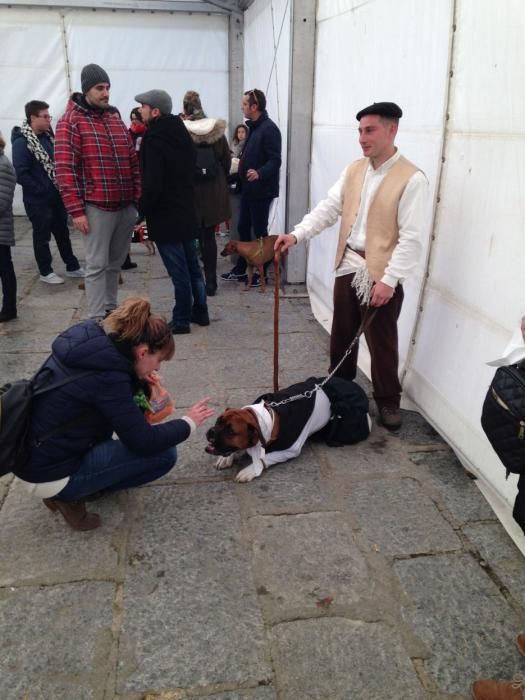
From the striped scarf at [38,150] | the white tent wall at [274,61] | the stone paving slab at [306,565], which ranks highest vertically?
the white tent wall at [274,61]

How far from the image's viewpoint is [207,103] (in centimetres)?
969

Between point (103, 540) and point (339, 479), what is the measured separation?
3.94 feet

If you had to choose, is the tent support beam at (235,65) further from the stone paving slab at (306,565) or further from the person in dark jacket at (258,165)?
the stone paving slab at (306,565)

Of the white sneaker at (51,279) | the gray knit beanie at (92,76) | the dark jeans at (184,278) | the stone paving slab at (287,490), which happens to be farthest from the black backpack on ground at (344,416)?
the white sneaker at (51,279)

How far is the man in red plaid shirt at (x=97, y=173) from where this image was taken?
3.98 metres

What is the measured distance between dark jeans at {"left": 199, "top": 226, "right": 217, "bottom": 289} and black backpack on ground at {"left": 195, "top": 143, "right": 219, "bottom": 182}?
48cm

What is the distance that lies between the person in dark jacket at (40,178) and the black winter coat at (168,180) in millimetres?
2027

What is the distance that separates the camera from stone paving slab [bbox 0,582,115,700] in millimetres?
1852

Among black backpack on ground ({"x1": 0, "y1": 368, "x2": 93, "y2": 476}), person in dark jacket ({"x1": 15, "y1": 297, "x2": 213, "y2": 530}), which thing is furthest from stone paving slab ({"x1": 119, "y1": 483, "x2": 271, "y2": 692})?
black backpack on ground ({"x1": 0, "y1": 368, "x2": 93, "y2": 476})

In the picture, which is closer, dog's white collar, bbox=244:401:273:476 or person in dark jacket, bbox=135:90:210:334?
dog's white collar, bbox=244:401:273:476

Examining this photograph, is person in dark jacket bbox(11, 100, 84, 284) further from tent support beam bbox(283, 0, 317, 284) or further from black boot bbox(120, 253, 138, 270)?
tent support beam bbox(283, 0, 317, 284)

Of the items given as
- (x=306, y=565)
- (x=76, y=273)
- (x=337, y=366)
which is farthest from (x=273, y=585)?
(x=76, y=273)

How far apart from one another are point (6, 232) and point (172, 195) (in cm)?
146

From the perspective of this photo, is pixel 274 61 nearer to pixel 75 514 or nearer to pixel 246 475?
pixel 246 475
